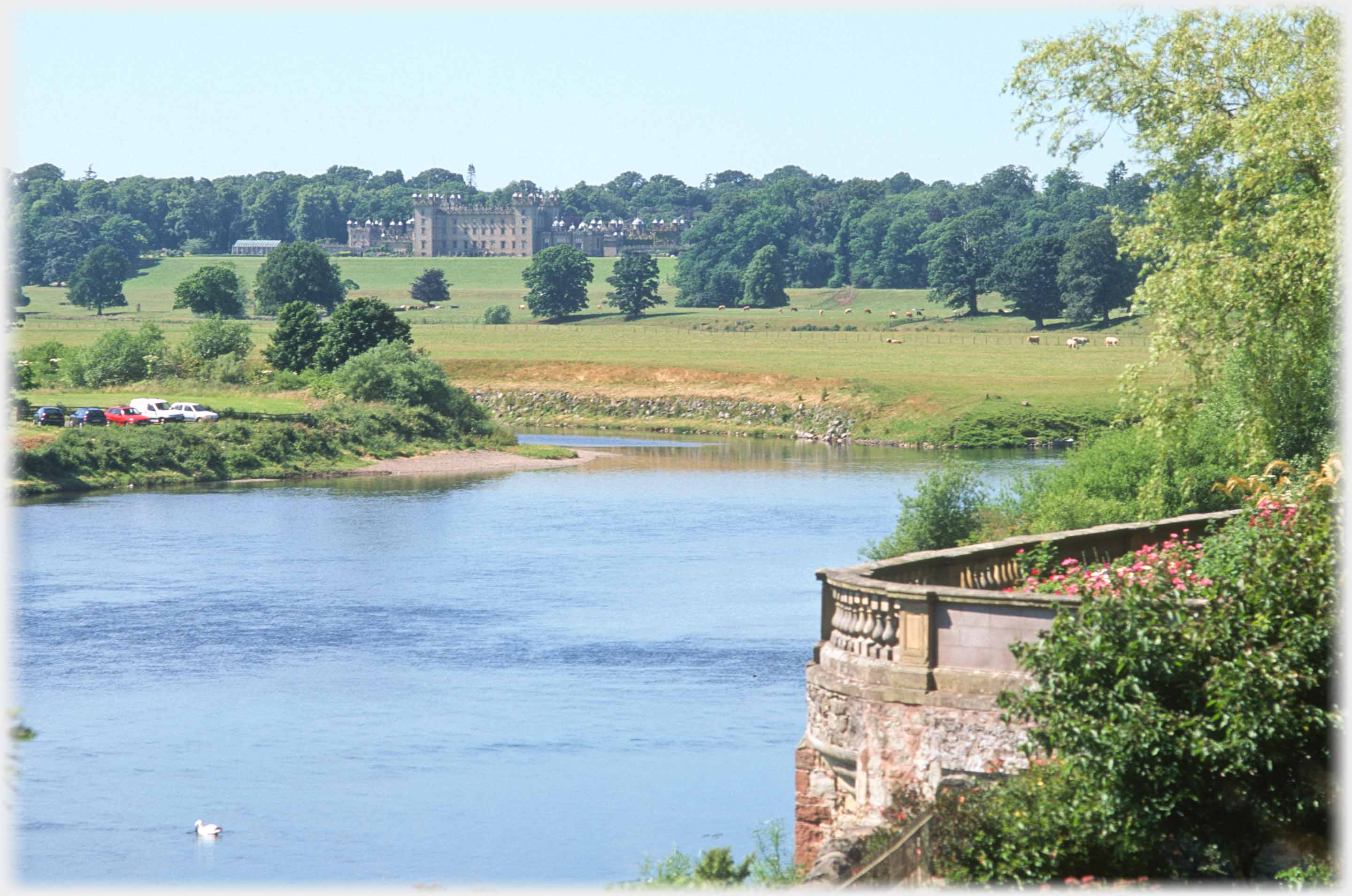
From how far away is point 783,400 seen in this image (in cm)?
10750

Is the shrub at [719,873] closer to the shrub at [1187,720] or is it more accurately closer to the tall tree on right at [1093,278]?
the shrub at [1187,720]

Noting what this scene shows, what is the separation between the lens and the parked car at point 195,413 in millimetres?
85375

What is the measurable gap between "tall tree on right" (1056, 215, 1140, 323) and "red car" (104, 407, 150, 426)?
298 ft

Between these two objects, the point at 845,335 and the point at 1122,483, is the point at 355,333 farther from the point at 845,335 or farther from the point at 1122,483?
the point at 1122,483

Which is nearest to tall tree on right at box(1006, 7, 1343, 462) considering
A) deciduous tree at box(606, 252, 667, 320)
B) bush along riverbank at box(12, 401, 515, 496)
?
bush along riverbank at box(12, 401, 515, 496)

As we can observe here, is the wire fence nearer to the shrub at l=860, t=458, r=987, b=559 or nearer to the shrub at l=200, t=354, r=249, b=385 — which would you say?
the shrub at l=200, t=354, r=249, b=385

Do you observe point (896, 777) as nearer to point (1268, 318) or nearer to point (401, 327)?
point (1268, 318)

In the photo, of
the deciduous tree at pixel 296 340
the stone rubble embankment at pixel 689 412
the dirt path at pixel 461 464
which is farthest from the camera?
the deciduous tree at pixel 296 340

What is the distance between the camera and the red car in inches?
3317

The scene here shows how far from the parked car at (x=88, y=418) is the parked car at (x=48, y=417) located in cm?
53

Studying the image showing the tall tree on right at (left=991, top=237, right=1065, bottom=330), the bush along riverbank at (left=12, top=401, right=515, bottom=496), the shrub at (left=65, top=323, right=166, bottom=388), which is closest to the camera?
the bush along riverbank at (left=12, top=401, right=515, bottom=496)

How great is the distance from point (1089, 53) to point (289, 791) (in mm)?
16737

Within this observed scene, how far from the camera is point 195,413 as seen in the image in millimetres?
86312

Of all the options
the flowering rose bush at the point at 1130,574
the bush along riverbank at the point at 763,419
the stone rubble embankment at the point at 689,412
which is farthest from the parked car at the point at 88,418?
the flowering rose bush at the point at 1130,574
